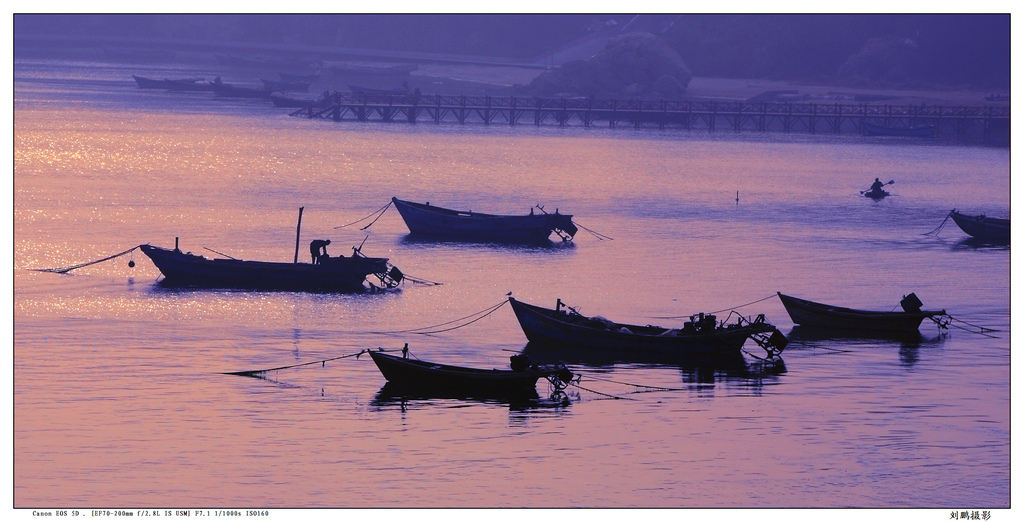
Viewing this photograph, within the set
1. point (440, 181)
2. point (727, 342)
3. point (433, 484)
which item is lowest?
point (433, 484)

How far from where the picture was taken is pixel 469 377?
1742 inches

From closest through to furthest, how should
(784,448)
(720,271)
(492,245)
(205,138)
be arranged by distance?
(784,448) < (720,271) < (492,245) < (205,138)

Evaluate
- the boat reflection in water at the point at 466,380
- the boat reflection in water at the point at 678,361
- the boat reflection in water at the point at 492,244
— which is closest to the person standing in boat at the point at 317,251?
the boat reflection in water at the point at 678,361

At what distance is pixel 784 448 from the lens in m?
40.3

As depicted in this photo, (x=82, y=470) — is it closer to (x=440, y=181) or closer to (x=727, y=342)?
(x=727, y=342)

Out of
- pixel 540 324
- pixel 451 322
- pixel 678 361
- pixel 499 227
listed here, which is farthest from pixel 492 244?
pixel 678 361

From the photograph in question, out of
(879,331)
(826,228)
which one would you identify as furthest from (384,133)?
(879,331)

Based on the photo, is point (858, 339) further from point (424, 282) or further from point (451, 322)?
point (424, 282)

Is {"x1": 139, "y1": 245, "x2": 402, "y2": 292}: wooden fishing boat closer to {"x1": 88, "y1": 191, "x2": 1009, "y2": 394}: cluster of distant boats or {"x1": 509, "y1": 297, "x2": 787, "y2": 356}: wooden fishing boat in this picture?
{"x1": 88, "y1": 191, "x2": 1009, "y2": 394}: cluster of distant boats

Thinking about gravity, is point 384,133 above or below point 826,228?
above

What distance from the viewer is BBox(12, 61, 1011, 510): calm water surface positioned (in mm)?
37062

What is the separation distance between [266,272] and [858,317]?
25586 millimetres

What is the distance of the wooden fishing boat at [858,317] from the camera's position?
187ft
